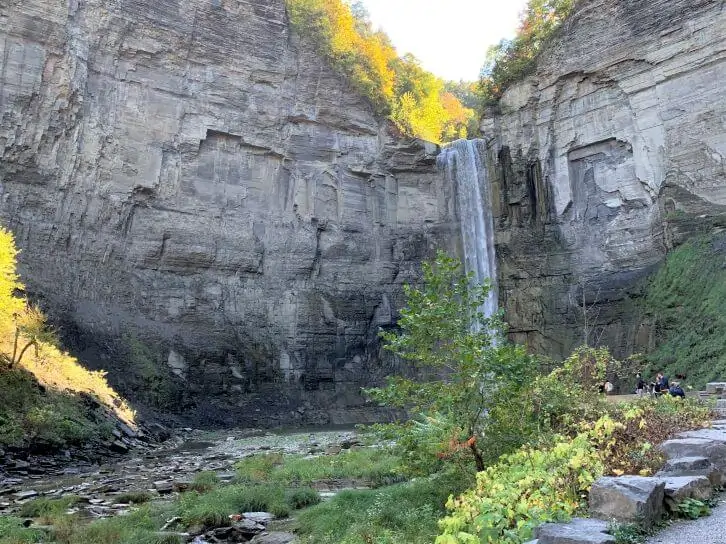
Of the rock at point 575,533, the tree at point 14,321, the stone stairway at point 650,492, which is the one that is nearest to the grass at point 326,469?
the stone stairway at point 650,492

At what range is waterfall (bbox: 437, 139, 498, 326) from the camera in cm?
3388

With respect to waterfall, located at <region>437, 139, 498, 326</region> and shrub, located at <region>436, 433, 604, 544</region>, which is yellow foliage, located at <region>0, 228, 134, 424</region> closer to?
shrub, located at <region>436, 433, 604, 544</region>

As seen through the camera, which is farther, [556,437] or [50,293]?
[50,293]

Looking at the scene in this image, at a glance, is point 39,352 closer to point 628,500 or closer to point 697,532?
point 628,500

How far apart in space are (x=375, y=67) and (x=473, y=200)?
1037 centimetres

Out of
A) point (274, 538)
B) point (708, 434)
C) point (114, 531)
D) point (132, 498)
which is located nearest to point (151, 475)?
point (132, 498)

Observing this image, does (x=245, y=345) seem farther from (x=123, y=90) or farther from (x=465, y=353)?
(x=465, y=353)

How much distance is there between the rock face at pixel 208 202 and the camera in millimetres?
26938

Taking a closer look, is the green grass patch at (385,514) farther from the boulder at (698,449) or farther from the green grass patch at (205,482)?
the green grass patch at (205,482)

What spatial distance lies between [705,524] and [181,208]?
2867 cm

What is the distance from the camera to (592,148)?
30953 millimetres

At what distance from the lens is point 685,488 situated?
18.5 feet

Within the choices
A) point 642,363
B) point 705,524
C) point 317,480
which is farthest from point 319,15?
point 705,524

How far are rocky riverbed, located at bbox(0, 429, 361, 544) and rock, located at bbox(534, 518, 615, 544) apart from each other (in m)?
4.73
